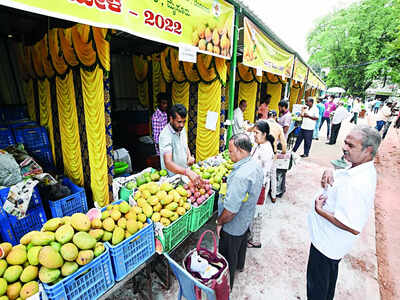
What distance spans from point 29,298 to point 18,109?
16.7ft

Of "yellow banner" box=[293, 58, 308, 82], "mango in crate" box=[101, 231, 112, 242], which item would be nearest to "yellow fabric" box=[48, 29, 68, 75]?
"mango in crate" box=[101, 231, 112, 242]

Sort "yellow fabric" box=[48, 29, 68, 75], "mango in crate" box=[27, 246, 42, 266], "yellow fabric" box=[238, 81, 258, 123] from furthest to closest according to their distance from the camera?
1. "yellow fabric" box=[238, 81, 258, 123]
2. "yellow fabric" box=[48, 29, 68, 75]
3. "mango in crate" box=[27, 246, 42, 266]

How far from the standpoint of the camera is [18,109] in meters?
4.80

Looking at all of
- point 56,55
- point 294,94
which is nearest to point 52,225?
point 56,55

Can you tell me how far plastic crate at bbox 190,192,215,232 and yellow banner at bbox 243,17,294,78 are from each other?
3.03 metres

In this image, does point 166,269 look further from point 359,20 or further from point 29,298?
point 359,20

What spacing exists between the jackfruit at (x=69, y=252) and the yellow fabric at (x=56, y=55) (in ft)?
10.3

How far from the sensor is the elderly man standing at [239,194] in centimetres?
204

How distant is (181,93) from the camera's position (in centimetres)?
527

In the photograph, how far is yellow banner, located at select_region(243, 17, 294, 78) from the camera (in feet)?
13.6

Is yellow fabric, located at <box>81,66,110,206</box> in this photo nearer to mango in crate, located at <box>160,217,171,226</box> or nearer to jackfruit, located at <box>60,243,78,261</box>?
mango in crate, located at <box>160,217,171,226</box>

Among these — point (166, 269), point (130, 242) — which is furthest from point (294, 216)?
point (130, 242)

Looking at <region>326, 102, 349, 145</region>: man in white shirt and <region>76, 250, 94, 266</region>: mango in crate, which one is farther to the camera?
<region>326, 102, 349, 145</region>: man in white shirt

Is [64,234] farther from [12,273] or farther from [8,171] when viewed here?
[8,171]
